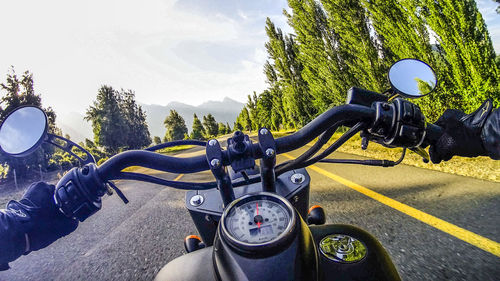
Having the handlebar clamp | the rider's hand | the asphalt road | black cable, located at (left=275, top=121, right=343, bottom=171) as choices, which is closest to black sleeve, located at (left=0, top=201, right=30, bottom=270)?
the rider's hand

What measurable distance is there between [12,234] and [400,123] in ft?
5.28

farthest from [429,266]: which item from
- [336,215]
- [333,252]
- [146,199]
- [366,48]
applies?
[366,48]

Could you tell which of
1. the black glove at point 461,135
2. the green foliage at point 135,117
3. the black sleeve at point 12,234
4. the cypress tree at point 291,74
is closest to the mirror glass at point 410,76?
the black glove at point 461,135

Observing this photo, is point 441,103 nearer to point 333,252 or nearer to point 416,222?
point 416,222

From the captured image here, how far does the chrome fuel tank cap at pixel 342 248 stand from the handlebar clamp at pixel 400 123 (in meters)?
0.49

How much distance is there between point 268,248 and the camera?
1.89 ft

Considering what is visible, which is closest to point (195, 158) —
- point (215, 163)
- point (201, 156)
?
point (201, 156)

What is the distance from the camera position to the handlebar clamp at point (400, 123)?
934 millimetres

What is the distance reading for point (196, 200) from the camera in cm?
111

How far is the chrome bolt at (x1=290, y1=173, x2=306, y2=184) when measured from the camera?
3.68ft

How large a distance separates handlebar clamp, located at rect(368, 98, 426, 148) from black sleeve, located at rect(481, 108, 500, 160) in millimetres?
191

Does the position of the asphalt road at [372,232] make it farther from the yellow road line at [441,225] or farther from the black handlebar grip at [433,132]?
the black handlebar grip at [433,132]

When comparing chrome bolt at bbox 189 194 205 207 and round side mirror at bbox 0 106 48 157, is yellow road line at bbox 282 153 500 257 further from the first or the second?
round side mirror at bbox 0 106 48 157

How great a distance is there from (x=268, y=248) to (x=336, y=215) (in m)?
2.17
